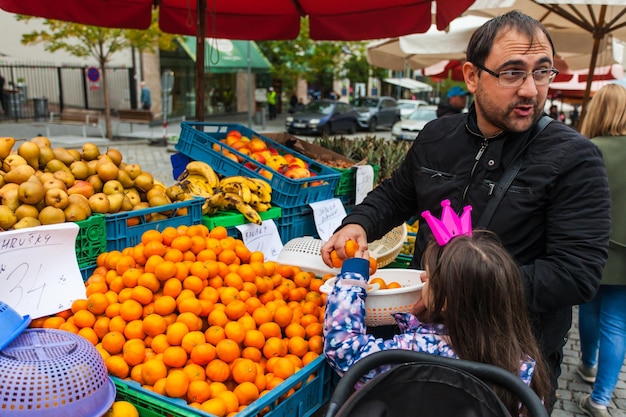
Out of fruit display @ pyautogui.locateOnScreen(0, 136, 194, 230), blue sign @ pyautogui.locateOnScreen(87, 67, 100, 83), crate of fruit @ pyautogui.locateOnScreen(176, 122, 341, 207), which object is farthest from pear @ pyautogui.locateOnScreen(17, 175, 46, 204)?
blue sign @ pyautogui.locateOnScreen(87, 67, 100, 83)

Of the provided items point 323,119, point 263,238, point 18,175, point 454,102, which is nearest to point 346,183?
point 263,238

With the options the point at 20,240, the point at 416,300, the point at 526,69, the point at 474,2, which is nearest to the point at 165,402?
the point at 20,240

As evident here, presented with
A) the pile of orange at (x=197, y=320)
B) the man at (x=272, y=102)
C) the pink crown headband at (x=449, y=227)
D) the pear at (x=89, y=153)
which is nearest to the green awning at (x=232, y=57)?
the man at (x=272, y=102)

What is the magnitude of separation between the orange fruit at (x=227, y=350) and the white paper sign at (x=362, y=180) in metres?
2.48

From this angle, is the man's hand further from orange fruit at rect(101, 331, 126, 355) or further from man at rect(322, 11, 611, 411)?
orange fruit at rect(101, 331, 126, 355)

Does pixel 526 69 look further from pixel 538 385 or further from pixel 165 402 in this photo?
pixel 165 402

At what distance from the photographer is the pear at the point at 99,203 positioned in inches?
102

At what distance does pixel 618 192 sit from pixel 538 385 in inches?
89.8

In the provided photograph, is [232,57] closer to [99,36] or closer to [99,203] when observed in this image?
[99,36]

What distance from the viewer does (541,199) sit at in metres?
1.80

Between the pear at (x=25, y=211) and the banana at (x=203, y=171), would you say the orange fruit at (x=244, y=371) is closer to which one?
the pear at (x=25, y=211)

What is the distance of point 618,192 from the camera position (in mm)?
3406

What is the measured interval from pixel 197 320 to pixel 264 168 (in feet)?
5.80

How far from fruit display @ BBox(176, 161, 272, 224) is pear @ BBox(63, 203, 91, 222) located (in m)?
0.71
